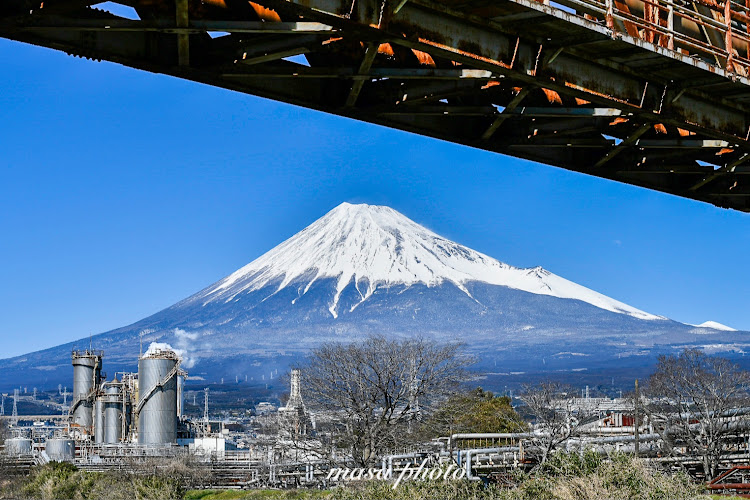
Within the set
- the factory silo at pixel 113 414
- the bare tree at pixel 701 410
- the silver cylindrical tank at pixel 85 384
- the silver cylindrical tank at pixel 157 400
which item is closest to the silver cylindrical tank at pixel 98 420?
the factory silo at pixel 113 414

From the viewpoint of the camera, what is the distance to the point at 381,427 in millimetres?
34156

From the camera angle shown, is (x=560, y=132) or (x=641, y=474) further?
(x=641, y=474)

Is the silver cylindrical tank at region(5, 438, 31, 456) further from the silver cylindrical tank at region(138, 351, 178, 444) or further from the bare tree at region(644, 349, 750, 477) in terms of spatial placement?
the bare tree at region(644, 349, 750, 477)

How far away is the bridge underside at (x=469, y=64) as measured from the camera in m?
6.75

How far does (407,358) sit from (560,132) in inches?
1174

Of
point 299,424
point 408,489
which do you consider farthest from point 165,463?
point 408,489

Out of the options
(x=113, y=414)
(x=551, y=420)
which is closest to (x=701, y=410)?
(x=551, y=420)

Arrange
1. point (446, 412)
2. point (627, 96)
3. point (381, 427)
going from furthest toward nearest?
1. point (446, 412)
2. point (381, 427)
3. point (627, 96)

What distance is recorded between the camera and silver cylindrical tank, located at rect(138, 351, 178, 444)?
65.2 meters

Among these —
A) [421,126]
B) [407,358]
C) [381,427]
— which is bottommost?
[381,427]

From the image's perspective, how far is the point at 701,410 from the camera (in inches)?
1432

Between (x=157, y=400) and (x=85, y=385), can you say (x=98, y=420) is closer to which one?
(x=85, y=385)

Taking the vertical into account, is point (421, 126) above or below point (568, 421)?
above

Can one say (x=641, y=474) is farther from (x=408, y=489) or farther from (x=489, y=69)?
(x=489, y=69)
